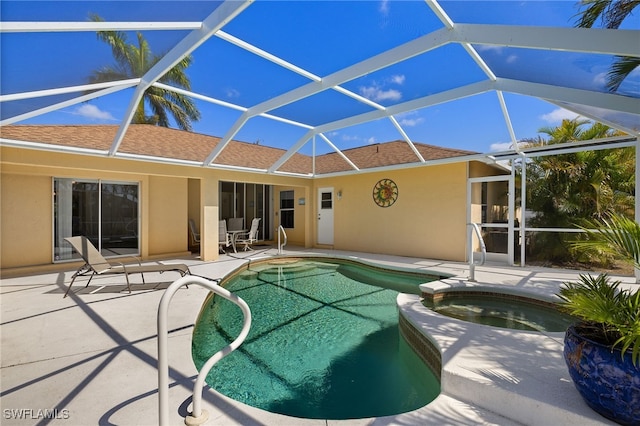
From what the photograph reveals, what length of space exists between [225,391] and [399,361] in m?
2.32

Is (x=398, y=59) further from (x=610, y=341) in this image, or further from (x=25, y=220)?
(x=25, y=220)

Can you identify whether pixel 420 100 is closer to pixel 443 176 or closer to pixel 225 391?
pixel 443 176

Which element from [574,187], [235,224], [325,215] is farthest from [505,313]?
[235,224]

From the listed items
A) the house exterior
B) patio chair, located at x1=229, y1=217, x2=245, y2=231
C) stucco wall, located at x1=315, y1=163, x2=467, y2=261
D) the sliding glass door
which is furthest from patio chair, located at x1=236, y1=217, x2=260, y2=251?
stucco wall, located at x1=315, y1=163, x2=467, y2=261

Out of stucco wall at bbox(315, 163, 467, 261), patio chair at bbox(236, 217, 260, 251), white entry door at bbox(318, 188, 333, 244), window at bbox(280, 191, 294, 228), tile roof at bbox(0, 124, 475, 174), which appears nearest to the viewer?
tile roof at bbox(0, 124, 475, 174)

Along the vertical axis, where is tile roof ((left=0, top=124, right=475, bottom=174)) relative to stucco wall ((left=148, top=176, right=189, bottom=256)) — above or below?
above

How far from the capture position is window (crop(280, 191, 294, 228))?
15.4 meters

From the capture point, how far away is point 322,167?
13828 millimetres

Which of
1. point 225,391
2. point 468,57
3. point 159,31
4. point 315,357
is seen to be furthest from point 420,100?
point 225,391

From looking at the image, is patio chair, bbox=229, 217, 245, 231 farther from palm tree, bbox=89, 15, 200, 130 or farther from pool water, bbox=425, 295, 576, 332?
pool water, bbox=425, 295, 576, 332

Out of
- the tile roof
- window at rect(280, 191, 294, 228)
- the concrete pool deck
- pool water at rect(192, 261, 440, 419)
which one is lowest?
pool water at rect(192, 261, 440, 419)

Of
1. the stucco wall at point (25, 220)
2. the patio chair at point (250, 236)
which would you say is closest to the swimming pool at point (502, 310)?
the patio chair at point (250, 236)

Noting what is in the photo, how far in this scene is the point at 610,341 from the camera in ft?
7.13

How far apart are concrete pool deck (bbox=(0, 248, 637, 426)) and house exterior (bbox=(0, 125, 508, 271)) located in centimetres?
395
